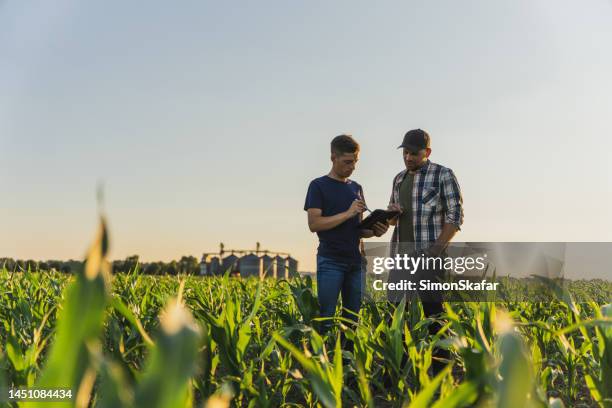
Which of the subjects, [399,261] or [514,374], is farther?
[399,261]

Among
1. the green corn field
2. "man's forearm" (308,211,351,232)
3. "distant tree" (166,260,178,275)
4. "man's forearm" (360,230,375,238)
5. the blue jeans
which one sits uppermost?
"distant tree" (166,260,178,275)

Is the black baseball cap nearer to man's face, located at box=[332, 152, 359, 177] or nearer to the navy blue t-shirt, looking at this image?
man's face, located at box=[332, 152, 359, 177]

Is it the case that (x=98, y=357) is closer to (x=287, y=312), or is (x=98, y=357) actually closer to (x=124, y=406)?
(x=124, y=406)

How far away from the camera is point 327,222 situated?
3.55m

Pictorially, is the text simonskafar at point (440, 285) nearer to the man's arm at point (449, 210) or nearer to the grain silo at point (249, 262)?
the man's arm at point (449, 210)

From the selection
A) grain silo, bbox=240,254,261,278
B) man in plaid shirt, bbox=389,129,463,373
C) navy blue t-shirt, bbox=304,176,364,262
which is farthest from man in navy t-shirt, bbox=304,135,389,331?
grain silo, bbox=240,254,261,278

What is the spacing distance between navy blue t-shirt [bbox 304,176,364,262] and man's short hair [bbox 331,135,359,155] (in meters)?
0.24

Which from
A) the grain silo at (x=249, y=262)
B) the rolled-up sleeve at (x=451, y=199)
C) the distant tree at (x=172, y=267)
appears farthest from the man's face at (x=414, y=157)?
the distant tree at (x=172, y=267)

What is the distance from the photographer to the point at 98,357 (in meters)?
0.82

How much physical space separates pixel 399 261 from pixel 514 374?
10.1ft

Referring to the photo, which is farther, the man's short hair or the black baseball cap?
the black baseball cap

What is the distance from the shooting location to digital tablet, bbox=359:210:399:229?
144 inches

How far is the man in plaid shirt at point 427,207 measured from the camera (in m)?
3.78

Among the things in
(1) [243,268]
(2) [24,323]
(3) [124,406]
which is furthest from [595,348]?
(1) [243,268]
